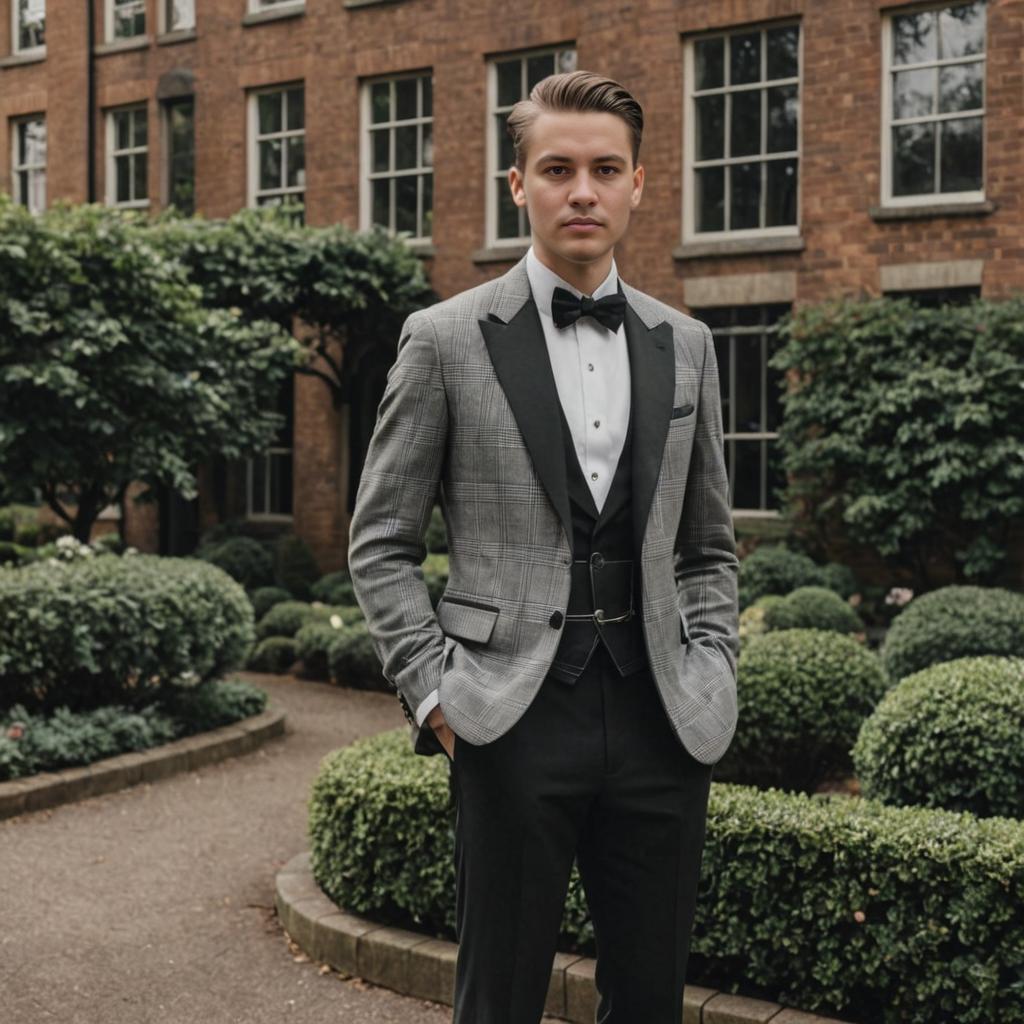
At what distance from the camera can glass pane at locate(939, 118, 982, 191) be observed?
13.5 metres

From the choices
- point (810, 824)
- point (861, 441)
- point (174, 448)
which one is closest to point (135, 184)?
point (174, 448)

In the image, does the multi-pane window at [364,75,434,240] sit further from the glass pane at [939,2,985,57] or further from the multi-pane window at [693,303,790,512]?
the glass pane at [939,2,985,57]

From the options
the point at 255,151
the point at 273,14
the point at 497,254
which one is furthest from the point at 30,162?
the point at 497,254

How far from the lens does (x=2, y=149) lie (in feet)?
70.3

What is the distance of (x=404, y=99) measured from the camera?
17141 millimetres

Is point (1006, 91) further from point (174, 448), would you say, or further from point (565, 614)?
point (565, 614)

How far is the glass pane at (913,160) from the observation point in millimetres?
13742

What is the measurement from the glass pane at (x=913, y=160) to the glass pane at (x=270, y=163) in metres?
8.06

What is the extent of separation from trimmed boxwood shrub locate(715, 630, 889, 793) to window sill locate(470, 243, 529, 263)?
10.3 meters

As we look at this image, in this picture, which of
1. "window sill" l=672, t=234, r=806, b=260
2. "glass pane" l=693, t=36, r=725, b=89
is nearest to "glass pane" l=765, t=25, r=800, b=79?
"glass pane" l=693, t=36, r=725, b=89

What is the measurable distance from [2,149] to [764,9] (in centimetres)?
1247

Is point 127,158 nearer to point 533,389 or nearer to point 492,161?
point 492,161

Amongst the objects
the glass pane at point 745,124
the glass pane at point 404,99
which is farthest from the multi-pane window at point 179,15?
the glass pane at point 745,124

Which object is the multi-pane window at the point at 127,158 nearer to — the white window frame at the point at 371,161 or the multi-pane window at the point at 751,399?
the white window frame at the point at 371,161
